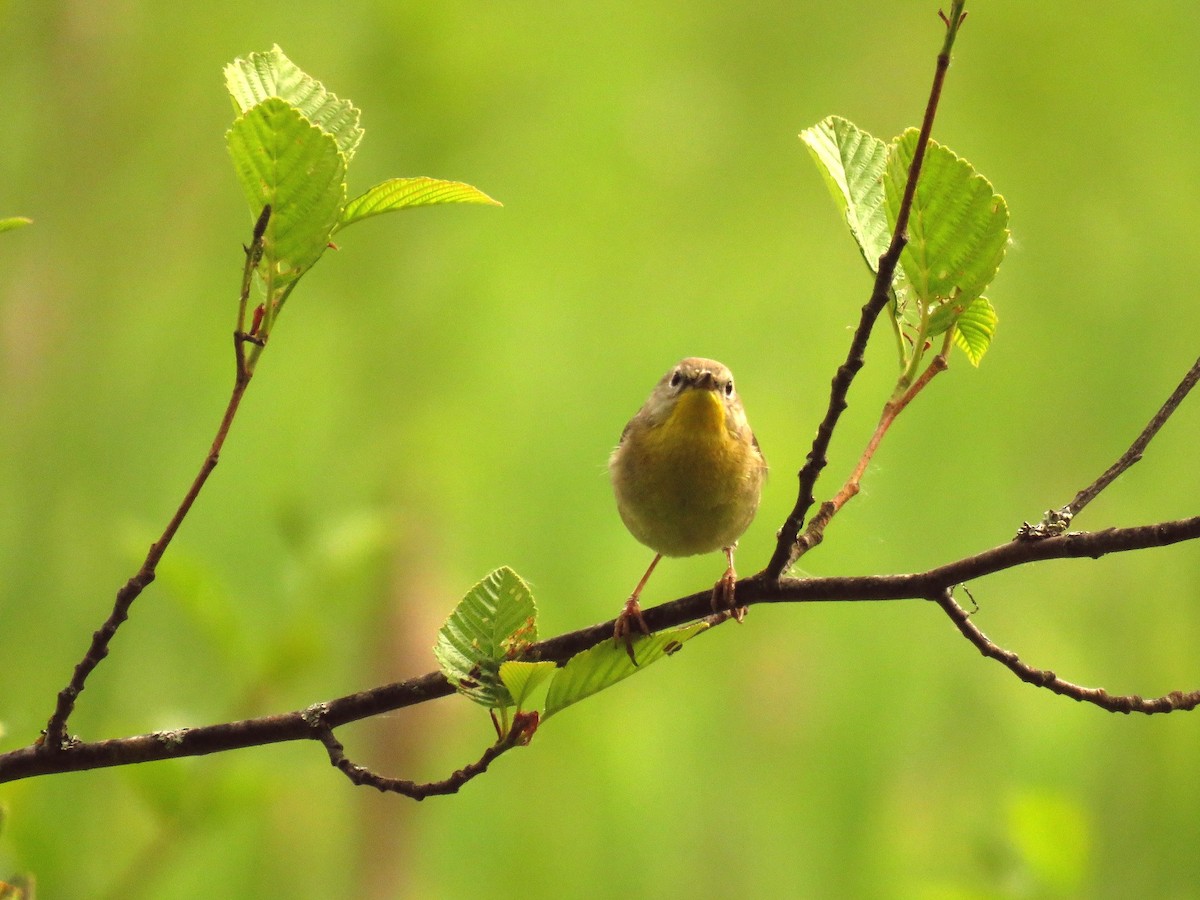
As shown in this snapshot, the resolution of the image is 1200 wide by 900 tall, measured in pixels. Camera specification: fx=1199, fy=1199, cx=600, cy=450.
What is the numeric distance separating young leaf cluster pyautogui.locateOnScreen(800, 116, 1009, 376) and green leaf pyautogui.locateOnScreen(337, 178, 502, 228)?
237mm

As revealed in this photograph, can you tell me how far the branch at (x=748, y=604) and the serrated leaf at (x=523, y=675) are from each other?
3 cm

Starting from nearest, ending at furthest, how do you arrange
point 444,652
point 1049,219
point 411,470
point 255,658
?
1. point 444,652
2. point 255,658
3. point 411,470
4. point 1049,219

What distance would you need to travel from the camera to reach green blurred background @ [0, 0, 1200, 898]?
2135 mm

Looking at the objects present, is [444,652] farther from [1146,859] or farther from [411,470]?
[1146,859]

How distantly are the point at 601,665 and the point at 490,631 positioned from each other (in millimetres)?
73

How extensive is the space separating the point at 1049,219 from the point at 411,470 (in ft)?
6.80

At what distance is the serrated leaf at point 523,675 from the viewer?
696mm

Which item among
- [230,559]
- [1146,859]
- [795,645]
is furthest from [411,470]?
[1146,859]

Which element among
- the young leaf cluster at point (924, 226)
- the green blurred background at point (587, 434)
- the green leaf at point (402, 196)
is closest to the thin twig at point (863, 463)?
the young leaf cluster at point (924, 226)

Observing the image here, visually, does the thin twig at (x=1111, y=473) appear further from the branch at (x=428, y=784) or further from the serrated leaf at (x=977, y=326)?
the branch at (x=428, y=784)

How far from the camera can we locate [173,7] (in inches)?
115

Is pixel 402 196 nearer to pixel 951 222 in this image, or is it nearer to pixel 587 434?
pixel 951 222

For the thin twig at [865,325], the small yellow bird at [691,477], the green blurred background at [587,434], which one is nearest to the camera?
the thin twig at [865,325]

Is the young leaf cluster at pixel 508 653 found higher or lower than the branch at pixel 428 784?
higher
